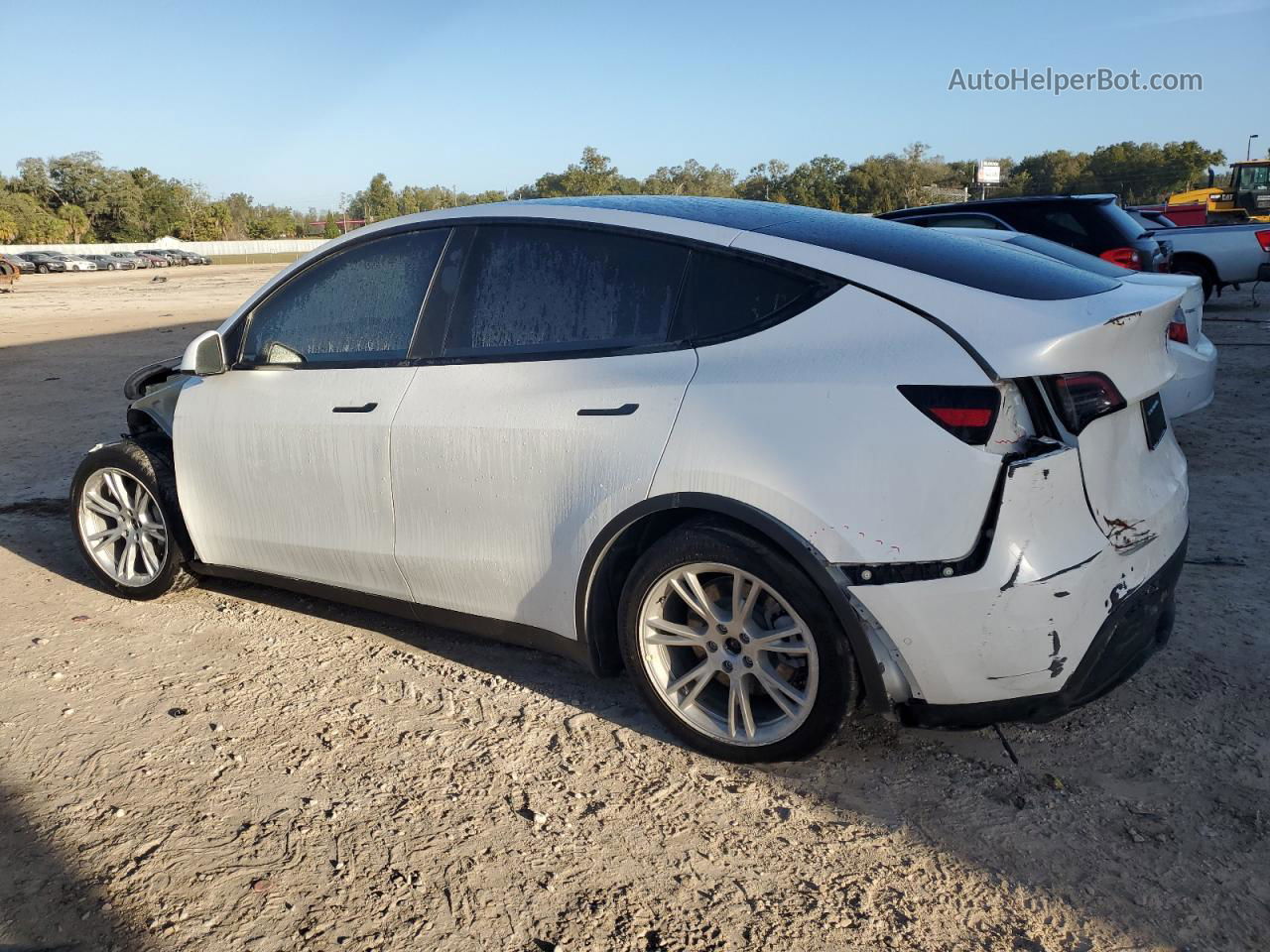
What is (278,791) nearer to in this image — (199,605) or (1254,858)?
(199,605)

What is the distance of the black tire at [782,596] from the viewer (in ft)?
9.01

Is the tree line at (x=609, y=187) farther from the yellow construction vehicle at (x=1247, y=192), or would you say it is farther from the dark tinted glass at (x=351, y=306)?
the dark tinted glass at (x=351, y=306)

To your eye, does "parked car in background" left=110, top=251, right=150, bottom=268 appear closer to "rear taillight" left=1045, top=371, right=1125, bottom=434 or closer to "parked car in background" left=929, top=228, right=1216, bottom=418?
"parked car in background" left=929, top=228, right=1216, bottom=418

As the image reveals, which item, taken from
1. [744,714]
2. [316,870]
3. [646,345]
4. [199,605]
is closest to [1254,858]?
[744,714]

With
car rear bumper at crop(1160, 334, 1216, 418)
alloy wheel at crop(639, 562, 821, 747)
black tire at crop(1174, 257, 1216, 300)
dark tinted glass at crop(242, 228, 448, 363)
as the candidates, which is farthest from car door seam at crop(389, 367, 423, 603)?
black tire at crop(1174, 257, 1216, 300)

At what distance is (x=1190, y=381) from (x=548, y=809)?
4.41 m

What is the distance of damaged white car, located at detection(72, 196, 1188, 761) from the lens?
2568 mm

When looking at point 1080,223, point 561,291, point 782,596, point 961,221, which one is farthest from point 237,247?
point 782,596

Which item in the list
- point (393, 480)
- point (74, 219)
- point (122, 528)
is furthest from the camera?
point (74, 219)

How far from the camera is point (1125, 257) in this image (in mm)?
9203

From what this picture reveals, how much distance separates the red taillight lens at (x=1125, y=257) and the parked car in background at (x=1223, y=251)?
4.70m

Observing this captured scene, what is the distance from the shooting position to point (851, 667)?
275 cm

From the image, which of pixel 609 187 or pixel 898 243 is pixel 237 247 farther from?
pixel 898 243

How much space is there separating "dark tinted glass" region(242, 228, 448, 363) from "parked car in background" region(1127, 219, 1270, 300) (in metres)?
12.4
